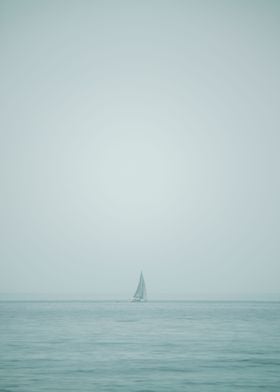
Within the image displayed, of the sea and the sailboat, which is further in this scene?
the sailboat

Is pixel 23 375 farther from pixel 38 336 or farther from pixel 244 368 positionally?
pixel 38 336

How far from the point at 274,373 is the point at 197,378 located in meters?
5.84

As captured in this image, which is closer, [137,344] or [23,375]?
[23,375]

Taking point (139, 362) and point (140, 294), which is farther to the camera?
point (140, 294)

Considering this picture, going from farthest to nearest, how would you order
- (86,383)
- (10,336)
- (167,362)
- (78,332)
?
(78,332) < (10,336) < (167,362) < (86,383)

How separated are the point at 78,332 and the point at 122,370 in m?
32.0

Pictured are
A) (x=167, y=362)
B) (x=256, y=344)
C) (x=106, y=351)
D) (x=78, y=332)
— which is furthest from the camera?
(x=78, y=332)

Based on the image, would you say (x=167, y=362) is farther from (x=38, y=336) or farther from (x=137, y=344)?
(x=38, y=336)

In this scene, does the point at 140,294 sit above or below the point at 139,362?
above

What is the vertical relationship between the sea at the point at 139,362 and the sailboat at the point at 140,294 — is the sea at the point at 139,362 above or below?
below

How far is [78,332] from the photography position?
71.8m

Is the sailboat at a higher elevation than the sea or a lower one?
higher

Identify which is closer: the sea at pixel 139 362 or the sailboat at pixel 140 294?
the sea at pixel 139 362

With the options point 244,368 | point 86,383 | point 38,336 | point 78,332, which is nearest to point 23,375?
point 86,383
